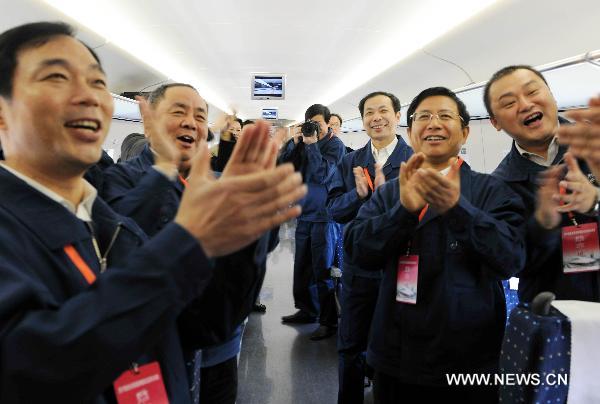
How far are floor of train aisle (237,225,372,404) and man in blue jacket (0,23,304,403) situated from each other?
234cm

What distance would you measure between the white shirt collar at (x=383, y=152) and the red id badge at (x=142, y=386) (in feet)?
7.53

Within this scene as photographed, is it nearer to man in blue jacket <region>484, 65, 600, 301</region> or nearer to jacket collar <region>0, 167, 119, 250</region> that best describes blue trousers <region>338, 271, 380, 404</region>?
man in blue jacket <region>484, 65, 600, 301</region>

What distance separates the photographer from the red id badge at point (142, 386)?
86 centimetres

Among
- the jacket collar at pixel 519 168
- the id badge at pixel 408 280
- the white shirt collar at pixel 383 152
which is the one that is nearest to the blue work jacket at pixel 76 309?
the id badge at pixel 408 280

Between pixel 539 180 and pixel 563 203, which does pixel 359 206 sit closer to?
pixel 539 180

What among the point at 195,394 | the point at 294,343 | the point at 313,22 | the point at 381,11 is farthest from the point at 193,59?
the point at 195,394

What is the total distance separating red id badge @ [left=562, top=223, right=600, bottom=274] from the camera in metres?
1.57

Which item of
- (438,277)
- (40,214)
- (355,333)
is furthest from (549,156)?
(40,214)

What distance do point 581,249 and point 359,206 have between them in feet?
4.32

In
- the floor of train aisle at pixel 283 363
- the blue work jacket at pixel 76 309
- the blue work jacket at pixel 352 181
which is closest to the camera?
the blue work jacket at pixel 76 309

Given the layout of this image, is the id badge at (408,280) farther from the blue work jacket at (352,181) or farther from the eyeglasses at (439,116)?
the blue work jacket at (352,181)

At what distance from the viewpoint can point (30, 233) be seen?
0.79 metres

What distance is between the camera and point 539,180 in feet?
5.77

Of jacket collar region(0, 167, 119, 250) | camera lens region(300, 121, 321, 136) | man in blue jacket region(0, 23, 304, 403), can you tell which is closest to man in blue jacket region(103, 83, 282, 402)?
man in blue jacket region(0, 23, 304, 403)
